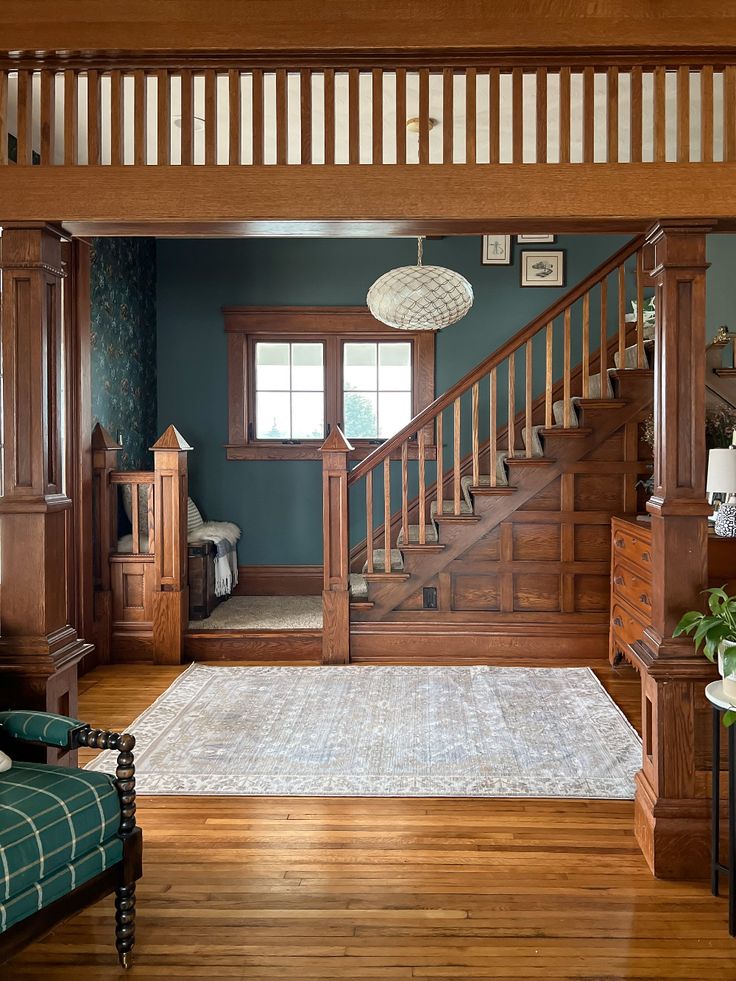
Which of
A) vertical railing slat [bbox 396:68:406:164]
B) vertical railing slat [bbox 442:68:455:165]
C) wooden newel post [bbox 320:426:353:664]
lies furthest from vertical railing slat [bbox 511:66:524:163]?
wooden newel post [bbox 320:426:353:664]

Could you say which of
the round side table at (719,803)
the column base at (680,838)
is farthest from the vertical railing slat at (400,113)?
the column base at (680,838)

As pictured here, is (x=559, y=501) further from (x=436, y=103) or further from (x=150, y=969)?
(x=150, y=969)

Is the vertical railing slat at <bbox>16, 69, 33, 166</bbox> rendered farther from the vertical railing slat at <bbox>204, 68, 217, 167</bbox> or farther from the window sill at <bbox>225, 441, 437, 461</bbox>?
the window sill at <bbox>225, 441, 437, 461</bbox>

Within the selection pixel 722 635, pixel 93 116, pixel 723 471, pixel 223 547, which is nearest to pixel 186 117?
pixel 93 116

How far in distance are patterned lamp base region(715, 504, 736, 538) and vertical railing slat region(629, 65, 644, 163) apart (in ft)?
6.81

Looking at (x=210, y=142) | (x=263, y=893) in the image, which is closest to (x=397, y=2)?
(x=210, y=142)

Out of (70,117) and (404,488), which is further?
(404,488)

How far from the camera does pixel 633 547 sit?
15.9 ft

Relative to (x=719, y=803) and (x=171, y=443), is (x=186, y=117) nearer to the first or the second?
(x=719, y=803)

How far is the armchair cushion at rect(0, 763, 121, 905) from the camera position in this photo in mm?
1997

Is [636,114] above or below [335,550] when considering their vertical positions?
above

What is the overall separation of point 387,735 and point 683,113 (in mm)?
2930

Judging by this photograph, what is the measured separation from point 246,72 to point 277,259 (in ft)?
14.3

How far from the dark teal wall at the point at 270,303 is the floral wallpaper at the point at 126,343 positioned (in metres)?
0.21
